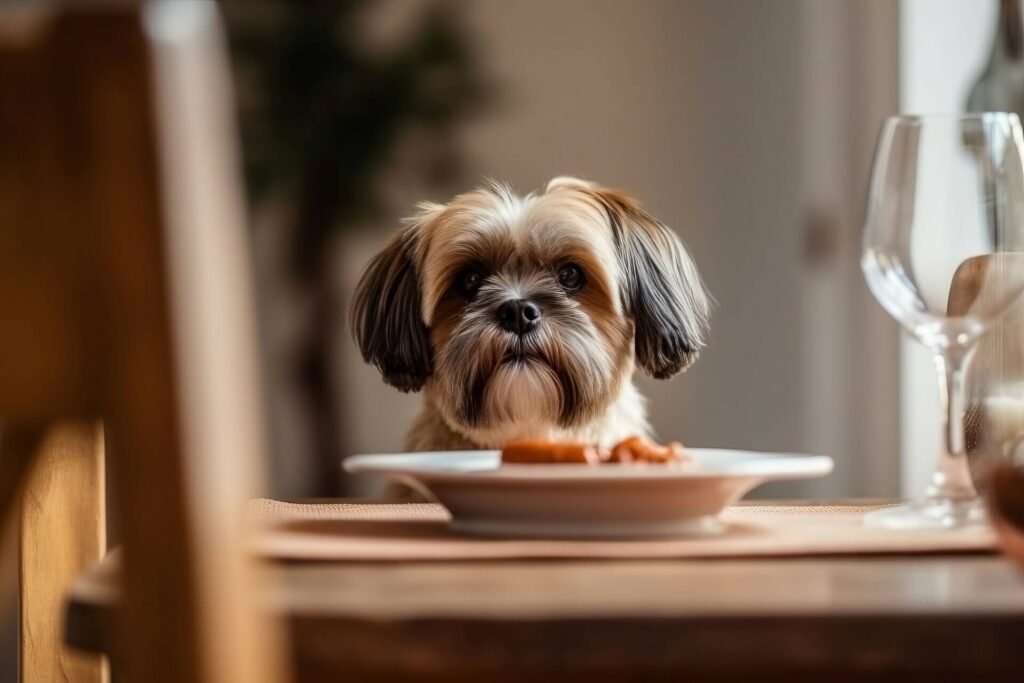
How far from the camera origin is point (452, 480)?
0.88m

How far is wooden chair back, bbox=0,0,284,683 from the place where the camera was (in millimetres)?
442

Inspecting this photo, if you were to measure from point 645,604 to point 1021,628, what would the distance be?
17 cm

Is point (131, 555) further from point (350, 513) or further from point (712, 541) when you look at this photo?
point (350, 513)

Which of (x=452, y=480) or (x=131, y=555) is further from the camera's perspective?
(x=452, y=480)

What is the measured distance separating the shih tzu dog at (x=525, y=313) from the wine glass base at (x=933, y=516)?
765 mm

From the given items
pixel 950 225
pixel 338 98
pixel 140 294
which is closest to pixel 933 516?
pixel 950 225

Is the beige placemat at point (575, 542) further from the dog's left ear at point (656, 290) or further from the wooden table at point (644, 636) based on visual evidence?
the dog's left ear at point (656, 290)

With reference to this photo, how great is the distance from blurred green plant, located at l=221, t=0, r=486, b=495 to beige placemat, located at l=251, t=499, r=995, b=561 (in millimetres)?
3449

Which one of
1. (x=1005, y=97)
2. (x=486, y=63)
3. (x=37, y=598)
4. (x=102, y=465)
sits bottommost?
(x=37, y=598)

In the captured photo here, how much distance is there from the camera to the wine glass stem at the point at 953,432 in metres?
0.98

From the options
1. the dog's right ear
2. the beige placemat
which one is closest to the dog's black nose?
the dog's right ear

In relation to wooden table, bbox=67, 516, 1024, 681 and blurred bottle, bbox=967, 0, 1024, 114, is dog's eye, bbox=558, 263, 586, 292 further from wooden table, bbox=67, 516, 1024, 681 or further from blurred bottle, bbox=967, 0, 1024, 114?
wooden table, bbox=67, 516, 1024, 681

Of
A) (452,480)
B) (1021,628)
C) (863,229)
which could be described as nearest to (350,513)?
(452,480)

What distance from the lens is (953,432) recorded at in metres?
0.97
